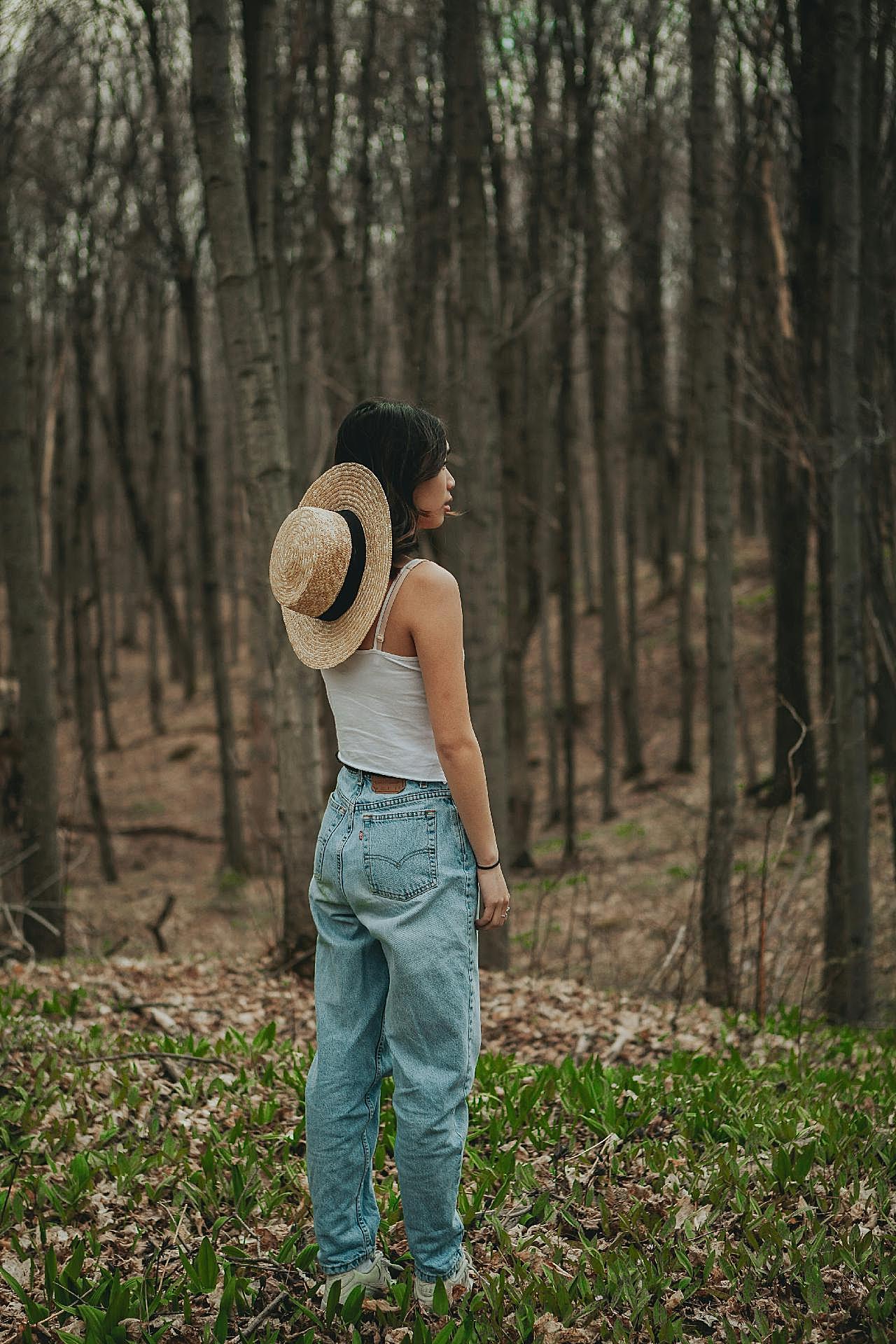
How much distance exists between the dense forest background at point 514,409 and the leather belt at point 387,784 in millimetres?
2065

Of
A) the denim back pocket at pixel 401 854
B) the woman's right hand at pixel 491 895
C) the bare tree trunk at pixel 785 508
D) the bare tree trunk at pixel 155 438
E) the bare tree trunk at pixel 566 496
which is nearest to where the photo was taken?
the denim back pocket at pixel 401 854

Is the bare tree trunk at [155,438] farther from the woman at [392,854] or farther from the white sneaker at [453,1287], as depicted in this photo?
the white sneaker at [453,1287]

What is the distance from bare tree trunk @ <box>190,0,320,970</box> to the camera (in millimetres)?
6023

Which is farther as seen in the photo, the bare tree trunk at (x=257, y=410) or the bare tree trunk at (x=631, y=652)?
the bare tree trunk at (x=631, y=652)

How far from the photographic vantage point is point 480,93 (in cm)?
805

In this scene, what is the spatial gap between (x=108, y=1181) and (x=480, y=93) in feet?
24.5

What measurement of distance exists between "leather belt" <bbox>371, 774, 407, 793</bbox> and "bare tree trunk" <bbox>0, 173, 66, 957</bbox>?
542cm

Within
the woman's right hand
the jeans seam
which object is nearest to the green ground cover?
the jeans seam

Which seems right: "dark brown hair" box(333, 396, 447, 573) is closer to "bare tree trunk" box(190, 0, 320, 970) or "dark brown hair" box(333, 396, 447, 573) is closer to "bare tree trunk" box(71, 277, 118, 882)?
"bare tree trunk" box(190, 0, 320, 970)

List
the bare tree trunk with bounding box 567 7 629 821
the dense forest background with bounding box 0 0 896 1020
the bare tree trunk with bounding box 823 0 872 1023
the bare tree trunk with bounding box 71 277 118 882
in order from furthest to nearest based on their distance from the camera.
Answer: the bare tree trunk with bounding box 71 277 118 882
the bare tree trunk with bounding box 567 7 629 821
the dense forest background with bounding box 0 0 896 1020
the bare tree trunk with bounding box 823 0 872 1023

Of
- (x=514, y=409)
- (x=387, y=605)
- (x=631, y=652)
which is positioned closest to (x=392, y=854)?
(x=387, y=605)

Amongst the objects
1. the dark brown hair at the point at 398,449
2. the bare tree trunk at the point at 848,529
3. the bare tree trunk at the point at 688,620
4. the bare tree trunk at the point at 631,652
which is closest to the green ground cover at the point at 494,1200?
the dark brown hair at the point at 398,449

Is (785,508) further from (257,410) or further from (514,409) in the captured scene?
(257,410)

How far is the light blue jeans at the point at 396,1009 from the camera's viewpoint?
8.86 feet
